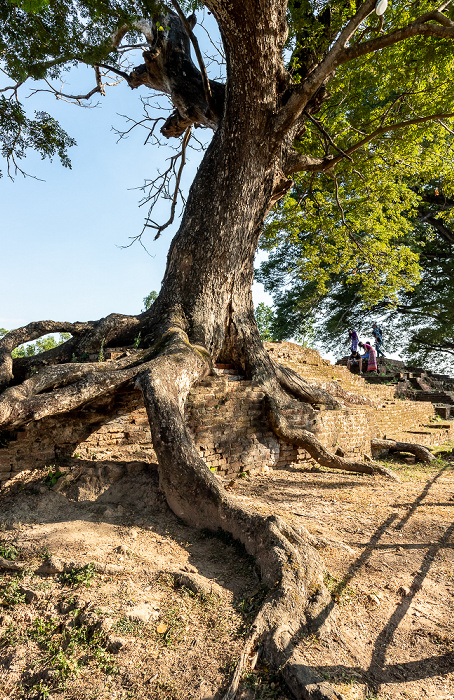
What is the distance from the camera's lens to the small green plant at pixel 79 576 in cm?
282

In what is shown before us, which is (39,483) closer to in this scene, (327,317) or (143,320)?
(143,320)

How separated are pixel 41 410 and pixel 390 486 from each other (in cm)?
460

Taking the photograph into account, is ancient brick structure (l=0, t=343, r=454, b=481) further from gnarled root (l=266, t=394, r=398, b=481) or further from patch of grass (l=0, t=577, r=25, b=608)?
patch of grass (l=0, t=577, r=25, b=608)

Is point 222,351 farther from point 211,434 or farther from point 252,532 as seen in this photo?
point 252,532

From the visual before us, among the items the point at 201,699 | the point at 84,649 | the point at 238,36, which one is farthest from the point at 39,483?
the point at 238,36

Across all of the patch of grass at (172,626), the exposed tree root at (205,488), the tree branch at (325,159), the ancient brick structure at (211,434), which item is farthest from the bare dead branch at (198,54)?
the patch of grass at (172,626)

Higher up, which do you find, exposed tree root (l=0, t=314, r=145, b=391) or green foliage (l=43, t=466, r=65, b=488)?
exposed tree root (l=0, t=314, r=145, b=391)

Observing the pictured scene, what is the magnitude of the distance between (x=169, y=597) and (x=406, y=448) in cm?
715

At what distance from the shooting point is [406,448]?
28.4 feet

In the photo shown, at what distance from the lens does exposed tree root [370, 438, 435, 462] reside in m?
8.52

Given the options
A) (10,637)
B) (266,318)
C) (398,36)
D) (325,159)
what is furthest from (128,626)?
(266,318)

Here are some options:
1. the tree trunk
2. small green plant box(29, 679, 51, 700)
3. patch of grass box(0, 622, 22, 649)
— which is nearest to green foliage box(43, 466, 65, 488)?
the tree trunk

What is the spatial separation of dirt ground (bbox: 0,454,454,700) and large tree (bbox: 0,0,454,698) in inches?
14.5

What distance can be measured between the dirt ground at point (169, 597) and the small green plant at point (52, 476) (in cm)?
2
